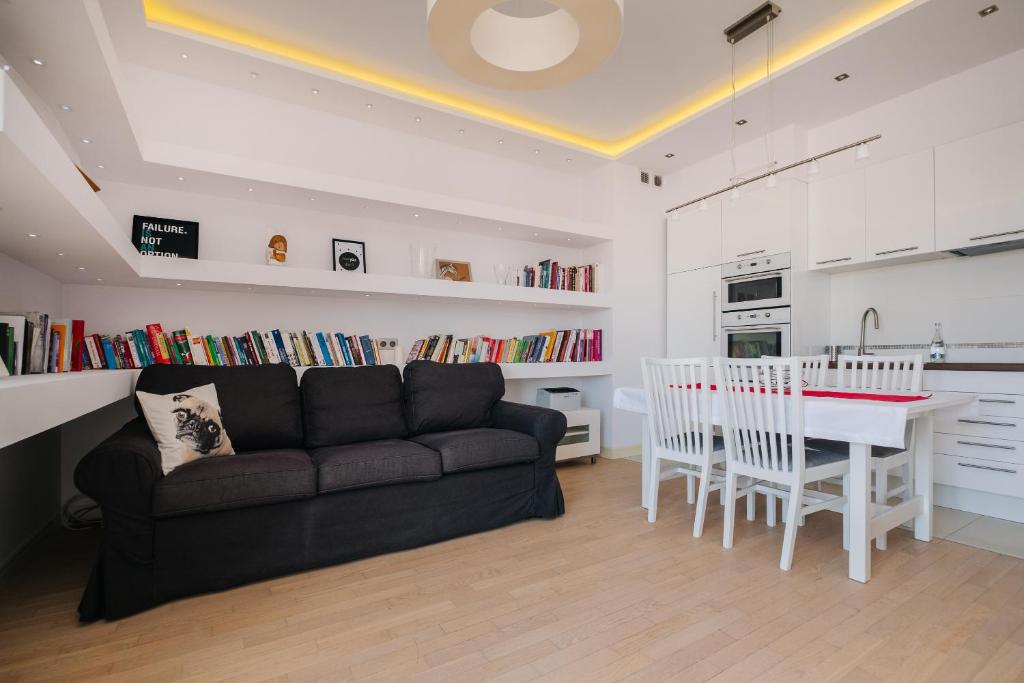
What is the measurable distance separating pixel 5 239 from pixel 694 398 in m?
3.01

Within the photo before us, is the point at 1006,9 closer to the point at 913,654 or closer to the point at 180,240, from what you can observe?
the point at 913,654

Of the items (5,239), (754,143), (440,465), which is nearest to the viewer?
(5,239)

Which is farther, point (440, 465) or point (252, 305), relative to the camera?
point (252, 305)

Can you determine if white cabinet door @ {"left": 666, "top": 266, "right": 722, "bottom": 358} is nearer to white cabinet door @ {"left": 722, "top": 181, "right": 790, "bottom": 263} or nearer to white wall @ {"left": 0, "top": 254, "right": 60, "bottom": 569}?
white cabinet door @ {"left": 722, "top": 181, "right": 790, "bottom": 263}

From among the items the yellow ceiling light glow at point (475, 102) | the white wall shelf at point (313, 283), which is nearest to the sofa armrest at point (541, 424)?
the white wall shelf at point (313, 283)

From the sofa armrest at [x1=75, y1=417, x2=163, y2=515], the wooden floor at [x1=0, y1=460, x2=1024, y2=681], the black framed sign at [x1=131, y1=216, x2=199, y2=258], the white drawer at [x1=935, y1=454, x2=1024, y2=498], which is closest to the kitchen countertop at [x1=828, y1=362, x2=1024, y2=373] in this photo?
the white drawer at [x1=935, y1=454, x2=1024, y2=498]

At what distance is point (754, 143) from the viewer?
418 centimetres

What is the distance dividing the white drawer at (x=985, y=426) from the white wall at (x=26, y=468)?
4778 millimetres

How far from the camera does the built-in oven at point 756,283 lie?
12.6ft

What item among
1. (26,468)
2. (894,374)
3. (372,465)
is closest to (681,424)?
(894,374)

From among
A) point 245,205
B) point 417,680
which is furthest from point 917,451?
point 245,205

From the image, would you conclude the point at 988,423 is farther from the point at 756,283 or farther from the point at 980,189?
the point at 756,283

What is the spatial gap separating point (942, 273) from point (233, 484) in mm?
4509

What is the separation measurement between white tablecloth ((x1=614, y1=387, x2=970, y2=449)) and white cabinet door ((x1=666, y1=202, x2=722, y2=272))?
2.36 metres
